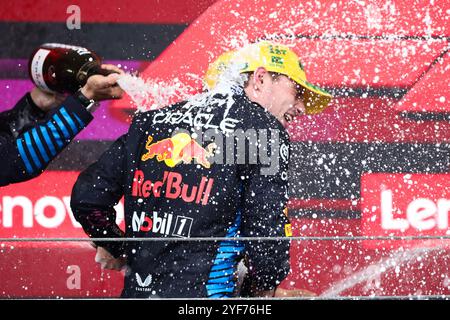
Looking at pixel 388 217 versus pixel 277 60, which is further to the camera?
pixel 388 217

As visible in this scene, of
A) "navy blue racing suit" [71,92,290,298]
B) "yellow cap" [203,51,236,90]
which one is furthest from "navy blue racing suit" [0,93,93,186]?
"yellow cap" [203,51,236,90]

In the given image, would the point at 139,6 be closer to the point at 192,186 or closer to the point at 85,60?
the point at 85,60

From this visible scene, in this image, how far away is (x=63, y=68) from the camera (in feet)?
5.63

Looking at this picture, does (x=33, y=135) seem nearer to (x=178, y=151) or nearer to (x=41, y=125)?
(x=41, y=125)

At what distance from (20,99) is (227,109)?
1.91 feet

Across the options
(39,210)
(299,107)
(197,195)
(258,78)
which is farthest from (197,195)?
(39,210)

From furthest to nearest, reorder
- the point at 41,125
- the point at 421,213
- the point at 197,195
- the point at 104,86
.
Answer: the point at 421,213 < the point at 104,86 < the point at 41,125 < the point at 197,195

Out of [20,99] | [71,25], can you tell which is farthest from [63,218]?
[71,25]

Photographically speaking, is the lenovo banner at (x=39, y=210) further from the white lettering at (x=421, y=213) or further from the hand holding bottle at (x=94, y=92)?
the white lettering at (x=421, y=213)

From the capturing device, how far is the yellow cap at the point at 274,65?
5.44ft

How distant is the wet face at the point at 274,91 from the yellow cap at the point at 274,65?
0.01 meters

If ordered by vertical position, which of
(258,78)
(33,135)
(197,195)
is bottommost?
(197,195)

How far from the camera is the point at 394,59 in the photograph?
1.85 meters

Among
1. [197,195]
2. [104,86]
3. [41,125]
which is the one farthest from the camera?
[104,86]
